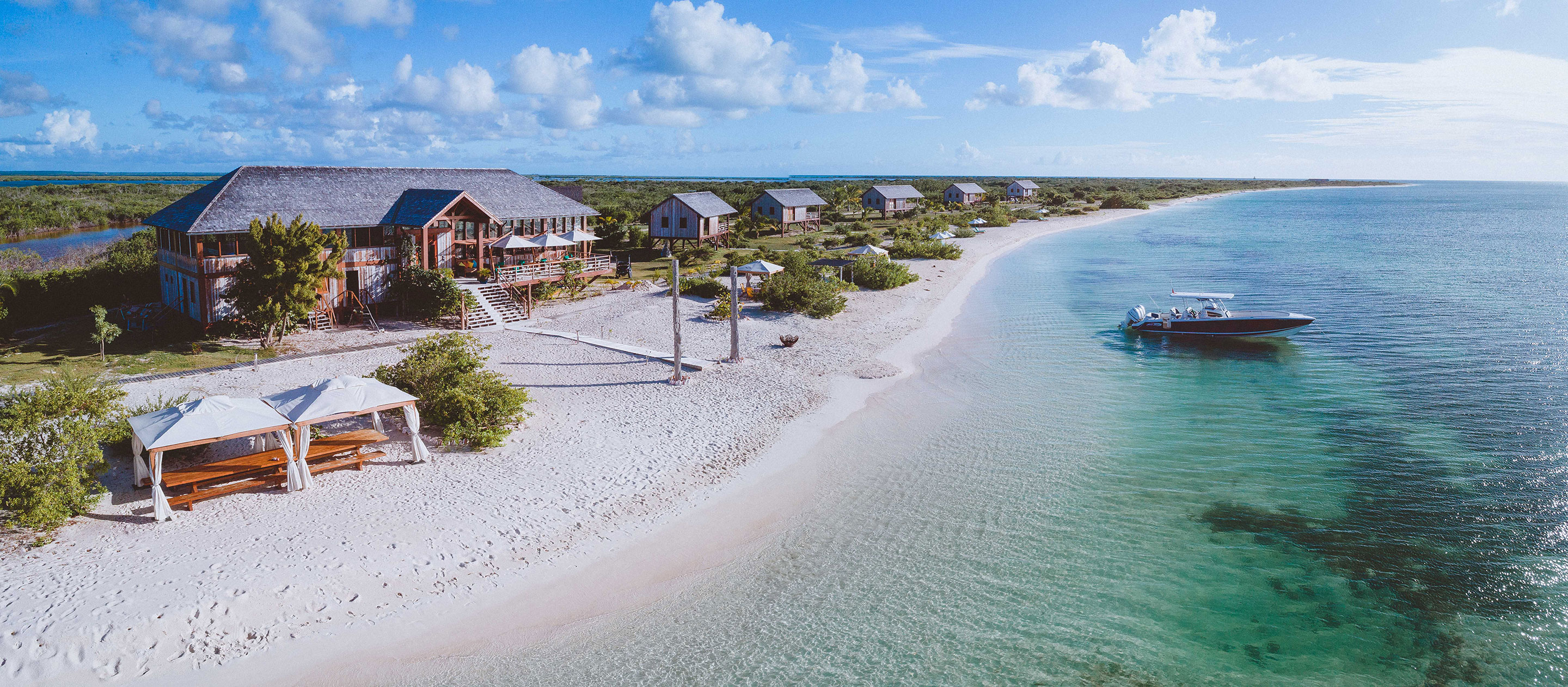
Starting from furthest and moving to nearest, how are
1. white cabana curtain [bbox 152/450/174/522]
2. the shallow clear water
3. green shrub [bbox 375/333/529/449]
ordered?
green shrub [bbox 375/333/529/449] → white cabana curtain [bbox 152/450/174/522] → the shallow clear water

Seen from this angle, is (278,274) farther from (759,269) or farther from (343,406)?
(759,269)

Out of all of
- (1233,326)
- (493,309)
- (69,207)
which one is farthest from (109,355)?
(69,207)

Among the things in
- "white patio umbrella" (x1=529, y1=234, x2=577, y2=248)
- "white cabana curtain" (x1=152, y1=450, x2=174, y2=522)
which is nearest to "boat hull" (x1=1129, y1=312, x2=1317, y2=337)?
"white patio umbrella" (x1=529, y1=234, x2=577, y2=248)

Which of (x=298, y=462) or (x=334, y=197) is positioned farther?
(x=334, y=197)

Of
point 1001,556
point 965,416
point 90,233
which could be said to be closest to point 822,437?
point 965,416

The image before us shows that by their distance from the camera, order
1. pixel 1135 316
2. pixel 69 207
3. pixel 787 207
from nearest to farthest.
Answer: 1. pixel 1135 316
2. pixel 787 207
3. pixel 69 207

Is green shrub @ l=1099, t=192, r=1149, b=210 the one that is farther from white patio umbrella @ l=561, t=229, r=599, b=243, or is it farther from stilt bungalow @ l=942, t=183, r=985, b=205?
white patio umbrella @ l=561, t=229, r=599, b=243
